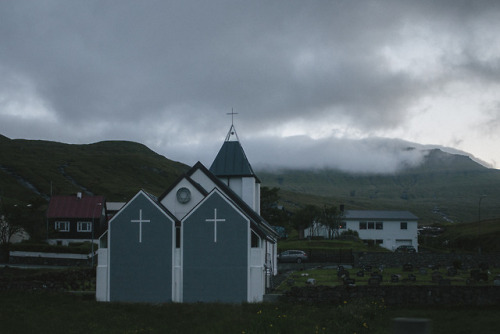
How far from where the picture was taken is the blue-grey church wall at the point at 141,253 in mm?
33094

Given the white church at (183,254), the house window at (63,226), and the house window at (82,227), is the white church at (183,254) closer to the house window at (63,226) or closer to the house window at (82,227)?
the house window at (82,227)

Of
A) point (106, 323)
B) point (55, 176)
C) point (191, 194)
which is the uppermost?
point (55, 176)

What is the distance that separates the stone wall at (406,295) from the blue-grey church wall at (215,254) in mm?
5385

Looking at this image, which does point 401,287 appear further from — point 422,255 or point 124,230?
point 422,255

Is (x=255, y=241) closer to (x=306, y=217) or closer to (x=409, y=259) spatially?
(x=409, y=259)

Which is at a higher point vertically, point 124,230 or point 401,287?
point 124,230

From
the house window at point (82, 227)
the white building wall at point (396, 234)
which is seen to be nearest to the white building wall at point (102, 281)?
the house window at point (82, 227)

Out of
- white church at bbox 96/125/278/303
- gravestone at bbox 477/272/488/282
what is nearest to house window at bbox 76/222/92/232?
white church at bbox 96/125/278/303

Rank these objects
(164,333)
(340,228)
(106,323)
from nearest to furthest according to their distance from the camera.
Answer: (164,333) → (106,323) → (340,228)

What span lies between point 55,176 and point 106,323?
139m

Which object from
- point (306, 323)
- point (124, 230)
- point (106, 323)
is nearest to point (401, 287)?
point (306, 323)

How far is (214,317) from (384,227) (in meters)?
66.4

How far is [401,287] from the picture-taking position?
26594mm

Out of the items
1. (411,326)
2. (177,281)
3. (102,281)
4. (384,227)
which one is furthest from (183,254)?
(384,227)
